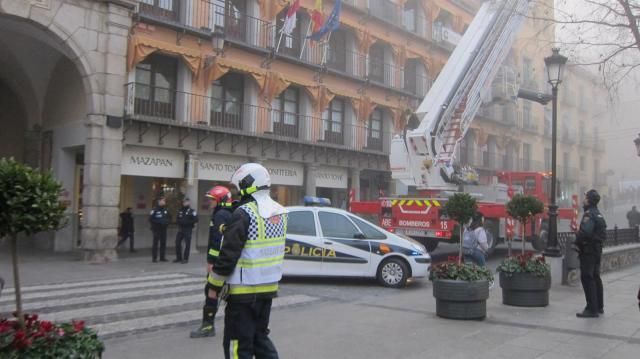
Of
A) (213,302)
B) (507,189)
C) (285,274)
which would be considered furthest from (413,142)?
(213,302)

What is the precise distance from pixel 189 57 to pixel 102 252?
697 cm

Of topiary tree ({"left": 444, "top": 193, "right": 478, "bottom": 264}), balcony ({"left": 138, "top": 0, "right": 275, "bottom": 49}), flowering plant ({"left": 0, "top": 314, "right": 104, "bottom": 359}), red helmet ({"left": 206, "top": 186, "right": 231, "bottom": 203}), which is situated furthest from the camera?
balcony ({"left": 138, "top": 0, "right": 275, "bottom": 49})

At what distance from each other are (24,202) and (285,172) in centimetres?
1893

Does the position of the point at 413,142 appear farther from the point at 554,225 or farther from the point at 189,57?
the point at 189,57

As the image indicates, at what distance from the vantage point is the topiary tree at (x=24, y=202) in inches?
142

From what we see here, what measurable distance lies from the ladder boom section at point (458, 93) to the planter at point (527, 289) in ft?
25.4

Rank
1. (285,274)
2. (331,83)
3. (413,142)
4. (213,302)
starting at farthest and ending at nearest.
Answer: (331,83) < (413,142) < (285,274) < (213,302)

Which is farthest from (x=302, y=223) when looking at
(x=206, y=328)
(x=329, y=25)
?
(x=329, y=25)

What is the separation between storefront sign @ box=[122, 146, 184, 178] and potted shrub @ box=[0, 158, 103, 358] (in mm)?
13811

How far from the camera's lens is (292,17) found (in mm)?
20797

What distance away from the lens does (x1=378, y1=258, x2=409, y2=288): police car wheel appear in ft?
38.3

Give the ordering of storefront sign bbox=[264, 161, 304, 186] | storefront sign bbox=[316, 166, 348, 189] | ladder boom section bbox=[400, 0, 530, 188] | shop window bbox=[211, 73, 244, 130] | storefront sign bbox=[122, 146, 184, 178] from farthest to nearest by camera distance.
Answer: storefront sign bbox=[316, 166, 348, 189], storefront sign bbox=[264, 161, 304, 186], shop window bbox=[211, 73, 244, 130], storefront sign bbox=[122, 146, 184, 178], ladder boom section bbox=[400, 0, 530, 188]

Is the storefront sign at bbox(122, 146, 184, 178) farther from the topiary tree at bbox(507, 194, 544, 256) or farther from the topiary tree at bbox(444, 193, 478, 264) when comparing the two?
the topiary tree at bbox(507, 194, 544, 256)

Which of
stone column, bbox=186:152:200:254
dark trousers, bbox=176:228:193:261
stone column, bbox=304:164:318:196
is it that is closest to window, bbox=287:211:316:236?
dark trousers, bbox=176:228:193:261
